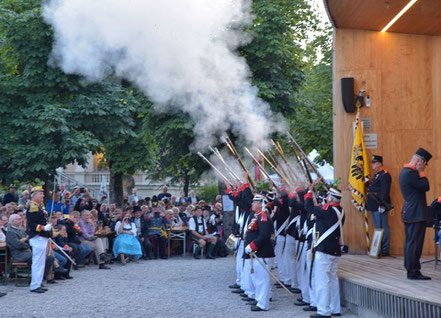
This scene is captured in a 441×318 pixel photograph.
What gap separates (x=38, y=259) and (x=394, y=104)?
752 cm

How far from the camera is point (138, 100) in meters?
19.1

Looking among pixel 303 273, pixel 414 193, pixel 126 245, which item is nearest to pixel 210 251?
pixel 126 245

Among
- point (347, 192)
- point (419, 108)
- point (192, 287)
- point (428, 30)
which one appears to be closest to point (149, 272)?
point (192, 287)

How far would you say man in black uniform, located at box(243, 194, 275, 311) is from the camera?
973 centimetres

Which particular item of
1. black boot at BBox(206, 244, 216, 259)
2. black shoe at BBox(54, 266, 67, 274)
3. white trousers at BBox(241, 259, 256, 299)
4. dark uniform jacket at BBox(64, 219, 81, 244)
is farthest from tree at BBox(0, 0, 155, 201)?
white trousers at BBox(241, 259, 256, 299)

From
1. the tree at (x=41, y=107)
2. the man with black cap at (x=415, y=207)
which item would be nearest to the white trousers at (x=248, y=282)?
the man with black cap at (x=415, y=207)

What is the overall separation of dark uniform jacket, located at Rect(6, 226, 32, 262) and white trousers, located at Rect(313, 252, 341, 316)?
6.08 m

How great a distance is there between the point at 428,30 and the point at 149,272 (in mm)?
8153

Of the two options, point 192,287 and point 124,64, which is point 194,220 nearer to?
point 124,64

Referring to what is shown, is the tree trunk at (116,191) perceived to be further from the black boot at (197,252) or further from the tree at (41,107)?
the black boot at (197,252)

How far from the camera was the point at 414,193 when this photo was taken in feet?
29.5

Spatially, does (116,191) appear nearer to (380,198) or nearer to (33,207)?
(33,207)

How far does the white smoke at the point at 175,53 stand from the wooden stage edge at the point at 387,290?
6579mm

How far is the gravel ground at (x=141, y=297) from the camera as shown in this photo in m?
9.59
